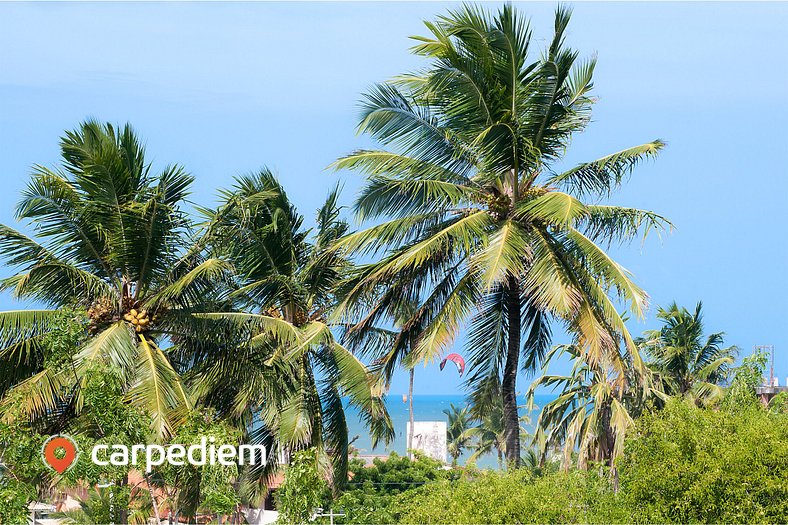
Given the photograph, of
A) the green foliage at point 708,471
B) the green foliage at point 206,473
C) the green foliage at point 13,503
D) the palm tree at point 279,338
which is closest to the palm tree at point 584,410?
the palm tree at point 279,338

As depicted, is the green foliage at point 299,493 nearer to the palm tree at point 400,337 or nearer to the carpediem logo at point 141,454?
the carpediem logo at point 141,454

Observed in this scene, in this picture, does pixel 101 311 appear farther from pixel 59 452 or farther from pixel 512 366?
pixel 512 366

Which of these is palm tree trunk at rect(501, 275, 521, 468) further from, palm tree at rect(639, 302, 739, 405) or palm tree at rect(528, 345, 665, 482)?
palm tree at rect(639, 302, 739, 405)

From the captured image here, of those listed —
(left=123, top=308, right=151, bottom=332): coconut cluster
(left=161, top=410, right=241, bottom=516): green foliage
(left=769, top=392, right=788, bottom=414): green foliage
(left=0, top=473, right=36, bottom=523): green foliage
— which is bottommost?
(left=0, top=473, right=36, bottom=523): green foliage

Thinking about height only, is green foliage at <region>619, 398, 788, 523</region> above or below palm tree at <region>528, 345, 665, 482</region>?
below

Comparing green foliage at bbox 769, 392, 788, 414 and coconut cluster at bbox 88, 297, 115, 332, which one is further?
green foliage at bbox 769, 392, 788, 414

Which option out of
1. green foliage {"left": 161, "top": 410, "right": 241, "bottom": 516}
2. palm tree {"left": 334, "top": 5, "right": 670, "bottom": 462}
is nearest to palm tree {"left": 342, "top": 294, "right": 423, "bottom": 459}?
palm tree {"left": 334, "top": 5, "right": 670, "bottom": 462}

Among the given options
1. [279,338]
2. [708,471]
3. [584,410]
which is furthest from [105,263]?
[584,410]

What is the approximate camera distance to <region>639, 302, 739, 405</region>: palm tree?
3242cm

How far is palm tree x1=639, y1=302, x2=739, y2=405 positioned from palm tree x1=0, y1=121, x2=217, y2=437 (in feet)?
60.9

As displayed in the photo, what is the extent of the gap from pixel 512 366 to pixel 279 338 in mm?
4250

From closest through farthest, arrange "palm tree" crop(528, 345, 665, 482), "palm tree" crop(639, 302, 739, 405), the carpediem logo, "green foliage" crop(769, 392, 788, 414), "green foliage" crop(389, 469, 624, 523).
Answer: the carpediem logo
"green foliage" crop(389, 469, 624, 523)
"green foliage" crop(769, 392, 788, 414)
"palm tree" crop(528, 345, 665, 482)
"palm tree" crop(639, 302, 739, 405)

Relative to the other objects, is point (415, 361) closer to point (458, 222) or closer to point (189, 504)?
point (458, 222)

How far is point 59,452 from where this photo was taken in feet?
44.5
